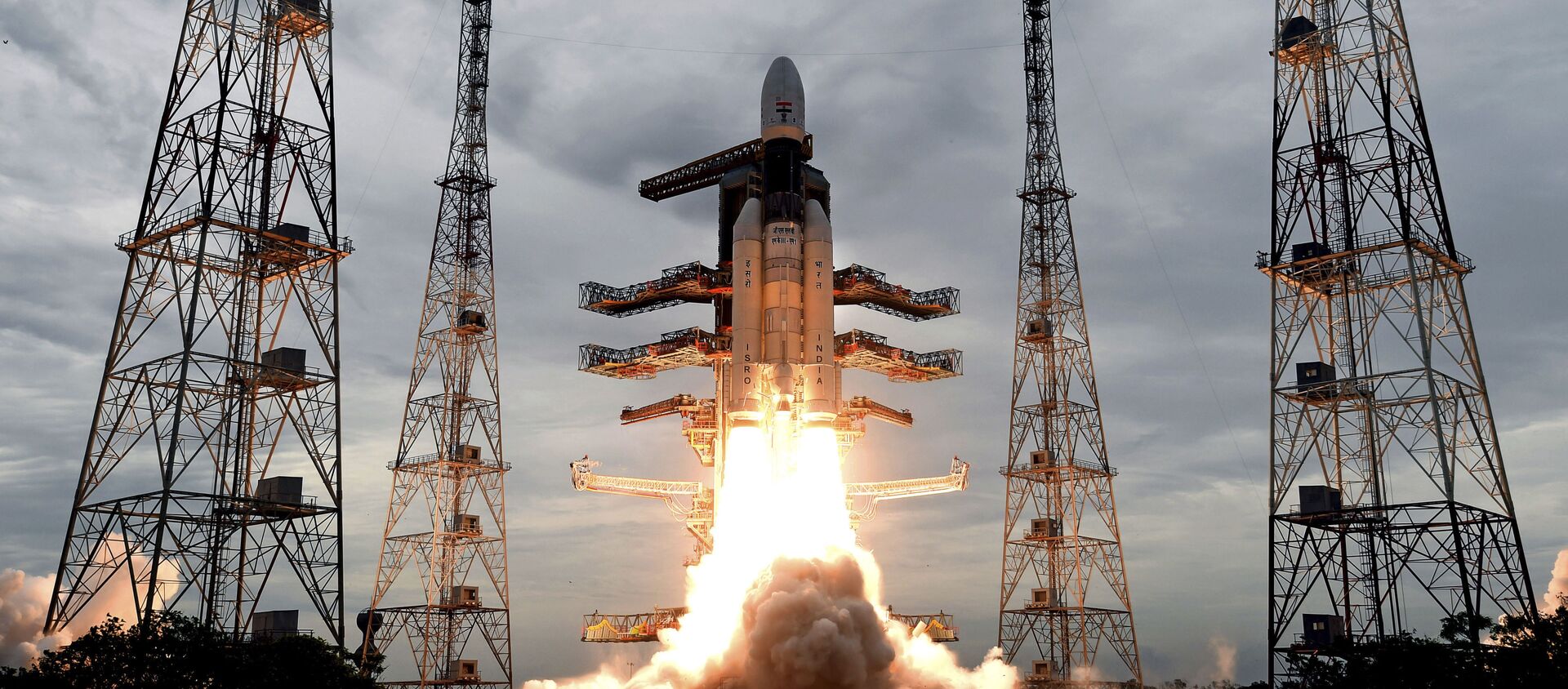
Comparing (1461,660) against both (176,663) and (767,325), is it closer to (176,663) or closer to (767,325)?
(767,325)

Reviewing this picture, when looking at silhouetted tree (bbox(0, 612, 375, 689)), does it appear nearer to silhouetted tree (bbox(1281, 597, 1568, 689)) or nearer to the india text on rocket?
the india text on rocket

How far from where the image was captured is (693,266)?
76.6 metres

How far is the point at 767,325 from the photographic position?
6469 centimetres

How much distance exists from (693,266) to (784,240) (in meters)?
12.3

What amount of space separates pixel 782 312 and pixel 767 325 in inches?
39.1

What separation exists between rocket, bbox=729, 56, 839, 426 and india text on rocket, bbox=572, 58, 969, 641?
6cm

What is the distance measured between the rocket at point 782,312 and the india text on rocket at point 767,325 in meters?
0.06

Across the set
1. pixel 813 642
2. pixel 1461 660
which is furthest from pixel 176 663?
pixel 1461 660

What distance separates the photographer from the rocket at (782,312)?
63500 millimetres

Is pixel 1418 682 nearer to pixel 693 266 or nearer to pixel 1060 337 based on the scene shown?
pixel 1060 337

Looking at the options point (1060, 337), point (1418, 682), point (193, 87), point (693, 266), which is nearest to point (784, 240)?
point (693, 266)

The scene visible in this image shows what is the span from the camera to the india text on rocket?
210 feet

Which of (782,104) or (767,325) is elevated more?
(782,104)

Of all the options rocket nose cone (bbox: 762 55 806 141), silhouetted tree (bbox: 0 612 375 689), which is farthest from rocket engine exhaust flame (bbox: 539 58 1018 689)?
silhouetted tree (bbox: 0 612 375 689)
